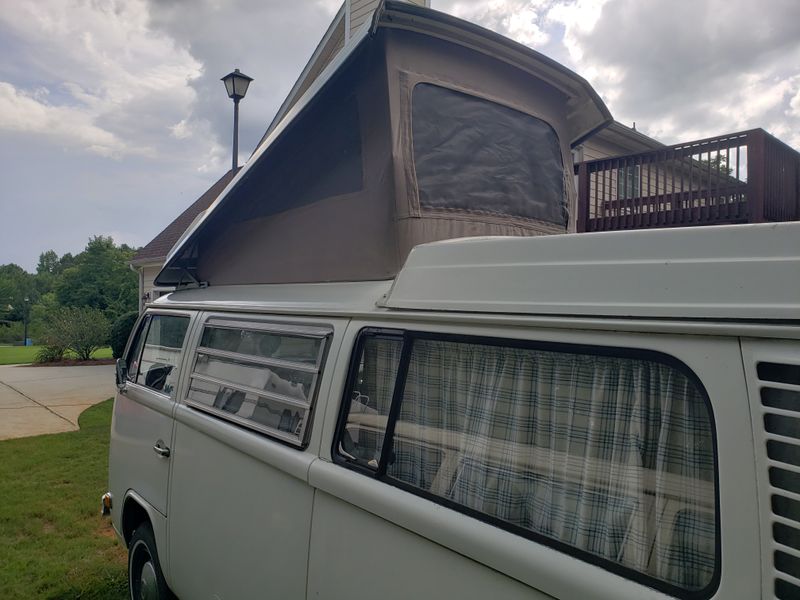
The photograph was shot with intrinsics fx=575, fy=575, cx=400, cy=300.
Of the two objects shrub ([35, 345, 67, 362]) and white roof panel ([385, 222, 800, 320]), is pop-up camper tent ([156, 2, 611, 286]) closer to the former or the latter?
white roof panel ([385, 222, 800, 320])

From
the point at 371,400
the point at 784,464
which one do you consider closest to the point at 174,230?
the point at 371,400

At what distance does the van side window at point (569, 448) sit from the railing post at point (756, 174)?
3.65m

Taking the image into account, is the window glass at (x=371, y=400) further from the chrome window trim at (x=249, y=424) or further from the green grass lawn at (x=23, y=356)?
the green grass lawn at (x=23, y=356)

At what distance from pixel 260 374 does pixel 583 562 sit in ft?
5.53

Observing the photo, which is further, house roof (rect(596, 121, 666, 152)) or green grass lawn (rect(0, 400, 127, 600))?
house roof (rect(596, 121, 666, 152))

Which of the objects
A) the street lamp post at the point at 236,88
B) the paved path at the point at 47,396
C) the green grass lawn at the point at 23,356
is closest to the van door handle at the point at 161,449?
the paved path at the point at 47,396

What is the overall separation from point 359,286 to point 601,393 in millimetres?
1256

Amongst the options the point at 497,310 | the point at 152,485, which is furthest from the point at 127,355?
the point at 497,310

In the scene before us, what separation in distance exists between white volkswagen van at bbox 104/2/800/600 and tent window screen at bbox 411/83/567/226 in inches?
0.6

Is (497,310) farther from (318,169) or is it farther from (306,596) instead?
(318,169)

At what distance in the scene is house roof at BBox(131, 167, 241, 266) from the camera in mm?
16281

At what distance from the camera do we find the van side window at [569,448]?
126 centimetres

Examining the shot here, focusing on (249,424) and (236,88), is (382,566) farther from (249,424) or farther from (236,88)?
(236,88)

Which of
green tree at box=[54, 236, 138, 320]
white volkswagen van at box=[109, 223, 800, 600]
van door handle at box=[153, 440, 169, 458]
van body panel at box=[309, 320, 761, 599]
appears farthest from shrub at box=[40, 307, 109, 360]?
green tree at box=[54, 236, 138, 320]
